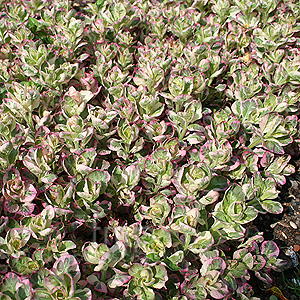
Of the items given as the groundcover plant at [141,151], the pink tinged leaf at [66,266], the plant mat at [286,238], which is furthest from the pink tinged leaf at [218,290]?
the pink tinged leaf at [66,266]

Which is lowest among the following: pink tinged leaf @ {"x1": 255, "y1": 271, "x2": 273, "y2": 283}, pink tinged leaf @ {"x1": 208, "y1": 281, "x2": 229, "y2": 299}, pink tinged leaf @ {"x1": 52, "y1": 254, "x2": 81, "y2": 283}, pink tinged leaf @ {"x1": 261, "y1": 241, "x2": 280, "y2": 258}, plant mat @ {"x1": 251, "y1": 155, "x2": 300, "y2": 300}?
plant mat @ {"x1": 251, "y1": 155, "x2": 300, "y2": 300}

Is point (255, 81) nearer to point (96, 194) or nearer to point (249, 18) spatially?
point (249, 18)

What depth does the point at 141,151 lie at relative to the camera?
7.86ft

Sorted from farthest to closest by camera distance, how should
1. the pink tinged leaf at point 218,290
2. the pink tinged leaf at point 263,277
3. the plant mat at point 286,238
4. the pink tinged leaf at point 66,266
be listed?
the plant mat at point 286,238
the pink tinged leaf at point 263,277
the pink tinged leaf at point 218,290
the pink tinged leaf at point 66,266

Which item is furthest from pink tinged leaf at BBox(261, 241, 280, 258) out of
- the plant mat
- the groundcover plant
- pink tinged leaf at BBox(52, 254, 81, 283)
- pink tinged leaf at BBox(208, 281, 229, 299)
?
pink tinged leaf at BBox(52, 254, 81, 283)

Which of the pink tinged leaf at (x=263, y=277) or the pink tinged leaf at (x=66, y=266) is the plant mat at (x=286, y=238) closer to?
the pink tinged leaf at (x=263, y=277)

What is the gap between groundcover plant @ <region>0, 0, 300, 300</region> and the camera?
179cm

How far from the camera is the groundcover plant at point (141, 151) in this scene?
70.7 inches

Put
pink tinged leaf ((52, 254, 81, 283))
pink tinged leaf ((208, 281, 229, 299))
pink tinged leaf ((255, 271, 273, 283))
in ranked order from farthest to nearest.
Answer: pink tinged leaf ((255, 271, 273, 283)) → pink tinged leaf ((208, 281, 229, 299)) → pink tinged leaf ((52, 254, 81, 283))

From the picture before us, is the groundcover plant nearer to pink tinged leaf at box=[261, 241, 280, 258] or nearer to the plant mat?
pink tinged leaf at box=[261, 241, 280, 258]

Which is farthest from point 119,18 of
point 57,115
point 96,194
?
point 96,194

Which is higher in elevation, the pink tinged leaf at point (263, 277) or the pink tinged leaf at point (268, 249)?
the pink tinged leaf at point (268, 249)

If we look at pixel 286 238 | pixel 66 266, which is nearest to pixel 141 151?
pixel 66 266

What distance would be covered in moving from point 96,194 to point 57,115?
0.80 meters
